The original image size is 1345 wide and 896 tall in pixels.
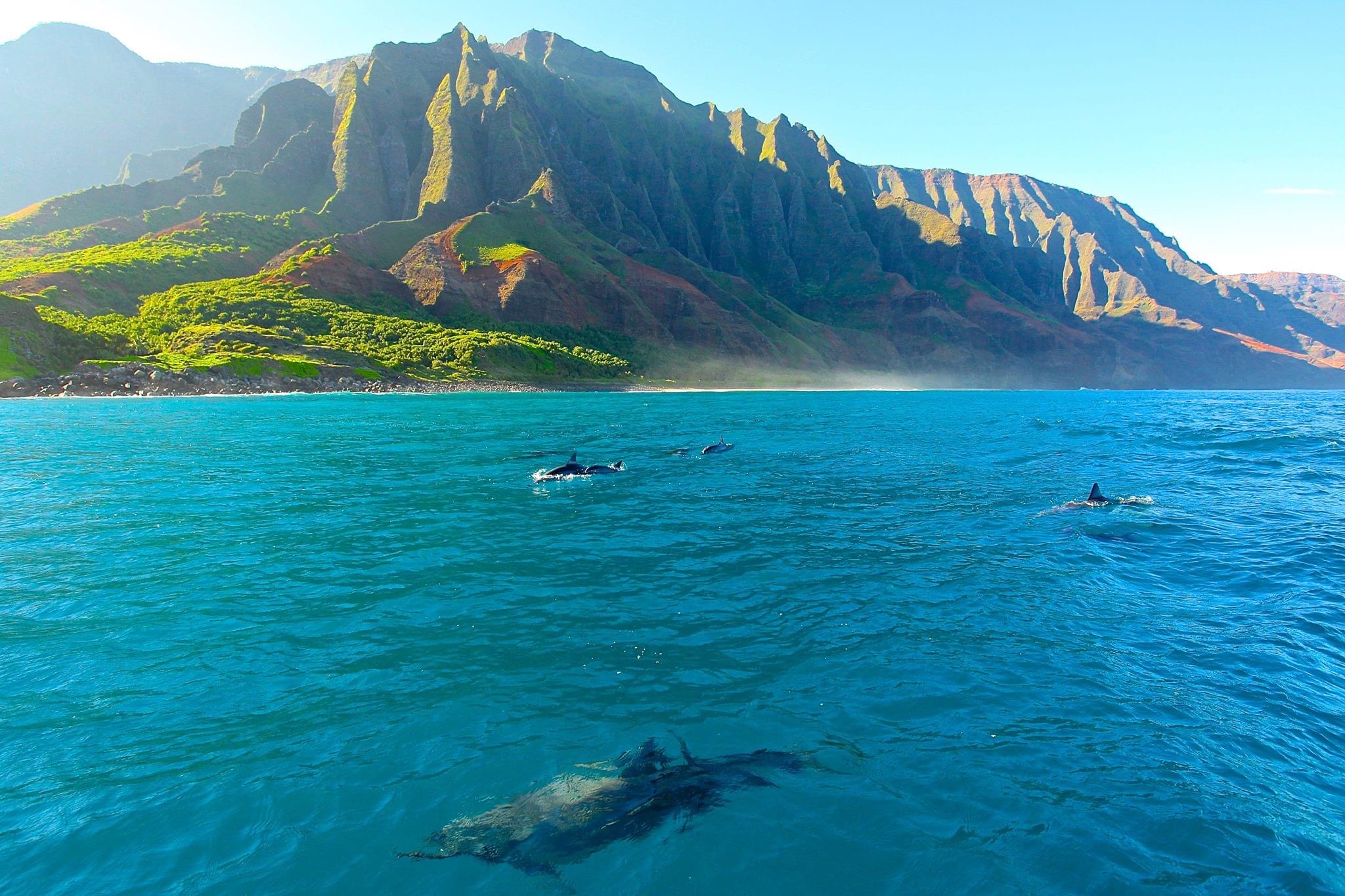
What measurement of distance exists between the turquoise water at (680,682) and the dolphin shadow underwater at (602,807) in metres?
0.23

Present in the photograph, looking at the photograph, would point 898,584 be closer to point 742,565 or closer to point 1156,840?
point 742,565

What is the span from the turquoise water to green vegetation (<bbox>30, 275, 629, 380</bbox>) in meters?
74.7

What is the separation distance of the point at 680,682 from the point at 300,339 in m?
111

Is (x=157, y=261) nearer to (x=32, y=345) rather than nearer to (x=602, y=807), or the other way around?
(x=32, y=345)

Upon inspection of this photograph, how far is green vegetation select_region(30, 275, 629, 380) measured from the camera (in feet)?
290

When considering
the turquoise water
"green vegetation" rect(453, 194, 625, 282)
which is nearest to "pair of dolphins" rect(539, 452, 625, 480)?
the turquoise water

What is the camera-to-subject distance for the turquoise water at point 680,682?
24.3ft

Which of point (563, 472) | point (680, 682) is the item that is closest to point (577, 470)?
point (563, 472)

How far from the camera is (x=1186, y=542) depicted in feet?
69.4

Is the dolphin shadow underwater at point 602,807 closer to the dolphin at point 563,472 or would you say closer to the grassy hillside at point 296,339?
the dolphin at point 563,472

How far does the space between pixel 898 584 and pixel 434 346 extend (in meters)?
109

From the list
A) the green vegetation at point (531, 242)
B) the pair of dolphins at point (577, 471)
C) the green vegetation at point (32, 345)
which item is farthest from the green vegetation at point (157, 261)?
the pair of dolphins at point (577, 471)

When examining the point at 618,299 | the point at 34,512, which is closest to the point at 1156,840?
the point at 34,512

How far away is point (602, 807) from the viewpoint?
8102 millimetres
